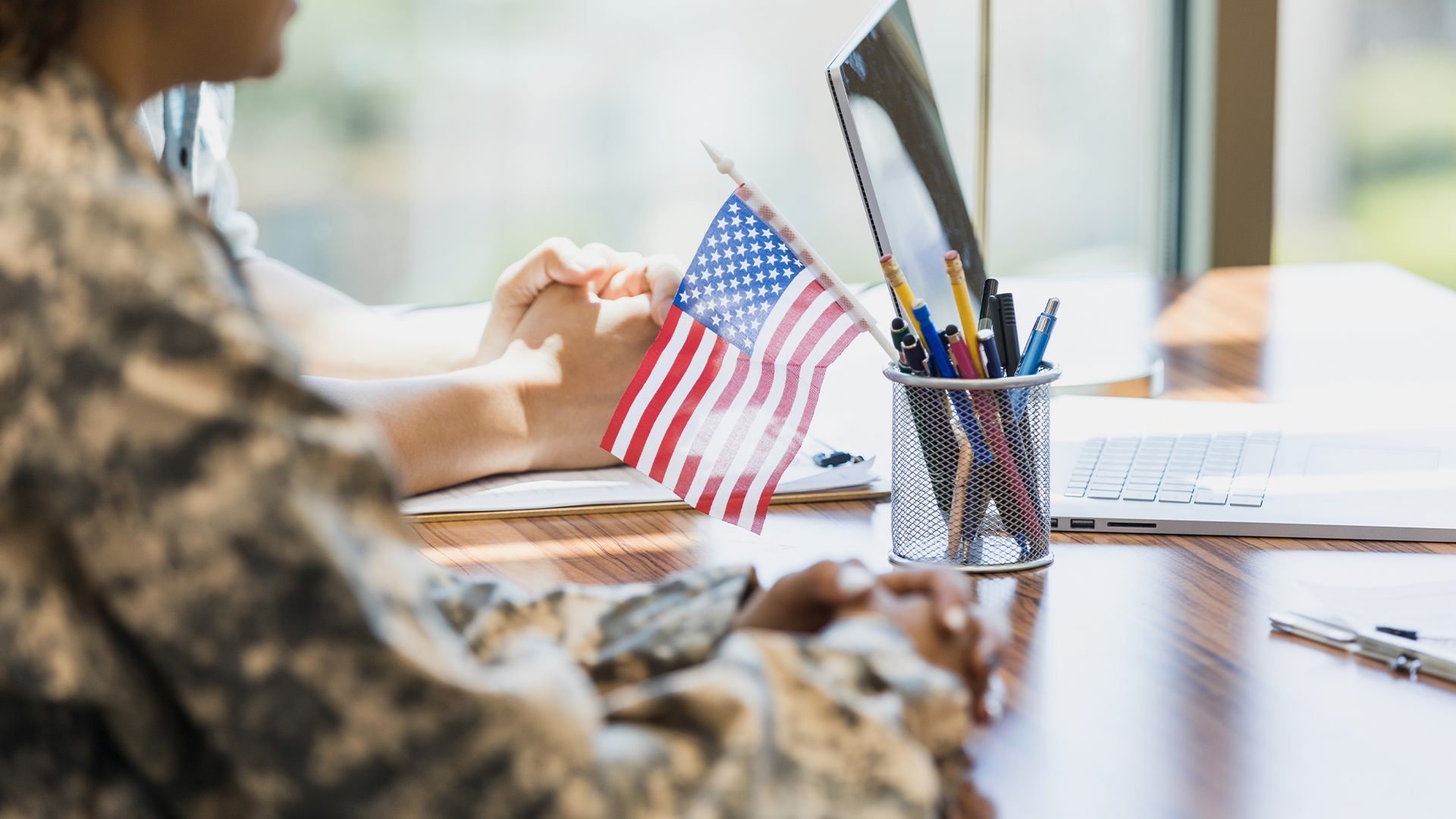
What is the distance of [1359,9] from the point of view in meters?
3.81

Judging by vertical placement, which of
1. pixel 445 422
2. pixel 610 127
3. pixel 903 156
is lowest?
pixel 445 422

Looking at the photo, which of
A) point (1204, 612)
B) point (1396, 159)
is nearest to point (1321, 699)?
point (1204, 612)

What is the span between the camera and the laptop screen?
3.39ft

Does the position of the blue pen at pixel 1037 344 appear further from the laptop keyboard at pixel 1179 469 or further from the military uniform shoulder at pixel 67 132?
the military uniform shoulder at pixel 67 132

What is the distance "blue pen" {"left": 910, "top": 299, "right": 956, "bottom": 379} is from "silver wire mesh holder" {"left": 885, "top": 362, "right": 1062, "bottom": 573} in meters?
0.02

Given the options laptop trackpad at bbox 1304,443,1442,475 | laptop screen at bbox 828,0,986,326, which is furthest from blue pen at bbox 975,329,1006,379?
laptop trackpad at bbox 1304,443,1442,475

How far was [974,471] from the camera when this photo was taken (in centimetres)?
94

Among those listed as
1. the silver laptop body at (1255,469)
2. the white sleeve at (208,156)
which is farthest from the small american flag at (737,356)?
the white sleeve at (208,156)

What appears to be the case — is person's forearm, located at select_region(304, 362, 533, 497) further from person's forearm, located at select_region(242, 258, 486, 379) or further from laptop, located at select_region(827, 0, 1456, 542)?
laptop, located at select_region(827, 0, 1456, 542)

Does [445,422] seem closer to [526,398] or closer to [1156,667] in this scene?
[526,398]

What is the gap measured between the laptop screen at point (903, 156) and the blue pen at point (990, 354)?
119 mm

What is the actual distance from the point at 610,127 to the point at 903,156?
3.21 metres

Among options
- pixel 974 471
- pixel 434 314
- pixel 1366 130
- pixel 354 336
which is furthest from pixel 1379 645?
pixel 1366 130

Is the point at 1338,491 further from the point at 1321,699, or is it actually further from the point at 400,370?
the point at 400,370
